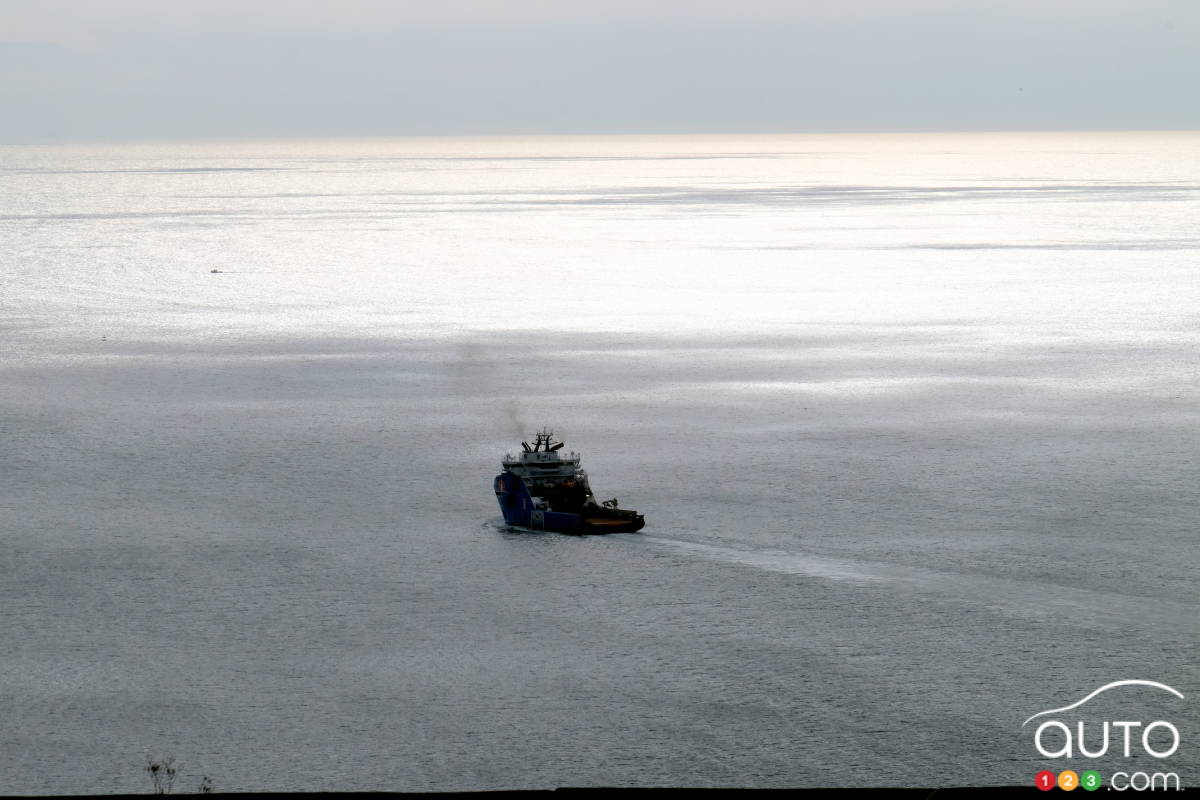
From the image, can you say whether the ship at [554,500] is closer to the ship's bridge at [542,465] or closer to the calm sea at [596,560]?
the ship's bridge at [542,465]

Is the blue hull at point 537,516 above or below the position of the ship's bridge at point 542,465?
below

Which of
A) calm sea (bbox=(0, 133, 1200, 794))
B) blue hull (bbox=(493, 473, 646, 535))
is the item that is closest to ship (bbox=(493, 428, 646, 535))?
blue hull (bbox=(493, 473, 646, 535))

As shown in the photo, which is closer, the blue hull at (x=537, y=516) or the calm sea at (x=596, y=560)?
the calm sea at (x=596, y=560)

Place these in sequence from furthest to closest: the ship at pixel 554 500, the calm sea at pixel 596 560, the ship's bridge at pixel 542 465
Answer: the ship's bridge at pixel 542 465, the ship at pixel 554 500, the calm sea at pixel 596 560

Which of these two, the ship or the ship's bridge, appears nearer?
the ship

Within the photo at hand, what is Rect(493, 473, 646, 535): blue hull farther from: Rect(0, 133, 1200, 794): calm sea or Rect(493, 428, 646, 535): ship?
Rect(0, 133, 1200, 794): calm sea

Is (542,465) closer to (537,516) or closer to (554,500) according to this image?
(554,500)

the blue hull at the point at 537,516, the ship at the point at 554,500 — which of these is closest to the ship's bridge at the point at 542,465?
the ship at the point at 554,500

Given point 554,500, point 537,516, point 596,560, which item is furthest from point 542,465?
point 596,560

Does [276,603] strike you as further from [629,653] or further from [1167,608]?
[1167,608]
